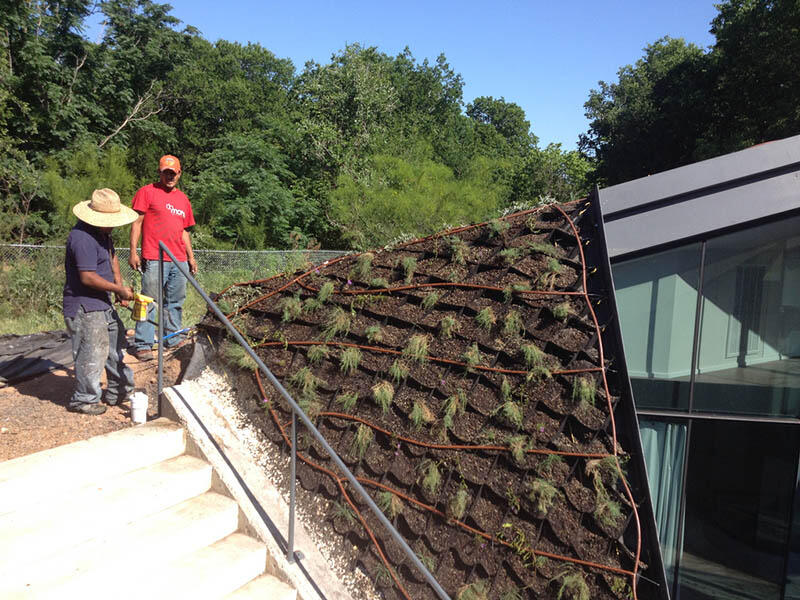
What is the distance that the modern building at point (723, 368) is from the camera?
3930mm

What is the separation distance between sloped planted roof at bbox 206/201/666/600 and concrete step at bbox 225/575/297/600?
0.51 m

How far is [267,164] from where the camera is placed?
20.5 meters

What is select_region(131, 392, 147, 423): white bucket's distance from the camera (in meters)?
4.23

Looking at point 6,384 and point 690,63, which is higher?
point 690,63

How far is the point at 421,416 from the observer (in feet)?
12.8

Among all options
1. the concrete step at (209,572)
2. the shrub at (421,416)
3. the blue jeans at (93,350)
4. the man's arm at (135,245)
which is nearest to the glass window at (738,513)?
the shrub at (421,416)

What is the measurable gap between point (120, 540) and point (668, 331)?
13.2 feet

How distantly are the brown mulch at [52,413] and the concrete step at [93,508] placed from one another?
76cm

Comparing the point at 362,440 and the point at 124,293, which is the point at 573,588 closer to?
the point at 362,440

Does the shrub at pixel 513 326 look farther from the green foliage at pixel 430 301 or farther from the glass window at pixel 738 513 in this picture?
the glass window at pixel 738 513

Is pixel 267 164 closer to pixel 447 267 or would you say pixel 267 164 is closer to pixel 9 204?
A: pixel 9 204

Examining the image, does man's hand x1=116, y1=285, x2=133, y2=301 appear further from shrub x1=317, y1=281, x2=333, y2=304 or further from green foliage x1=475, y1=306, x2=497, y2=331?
green foliage x1=475, y1=306, x2=497, y2=331

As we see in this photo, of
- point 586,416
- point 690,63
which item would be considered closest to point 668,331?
point 586,416

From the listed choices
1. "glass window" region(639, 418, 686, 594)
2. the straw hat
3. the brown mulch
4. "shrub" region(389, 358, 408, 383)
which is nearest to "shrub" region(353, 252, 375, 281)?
"shrub" region(389, 358, 408, 383)
